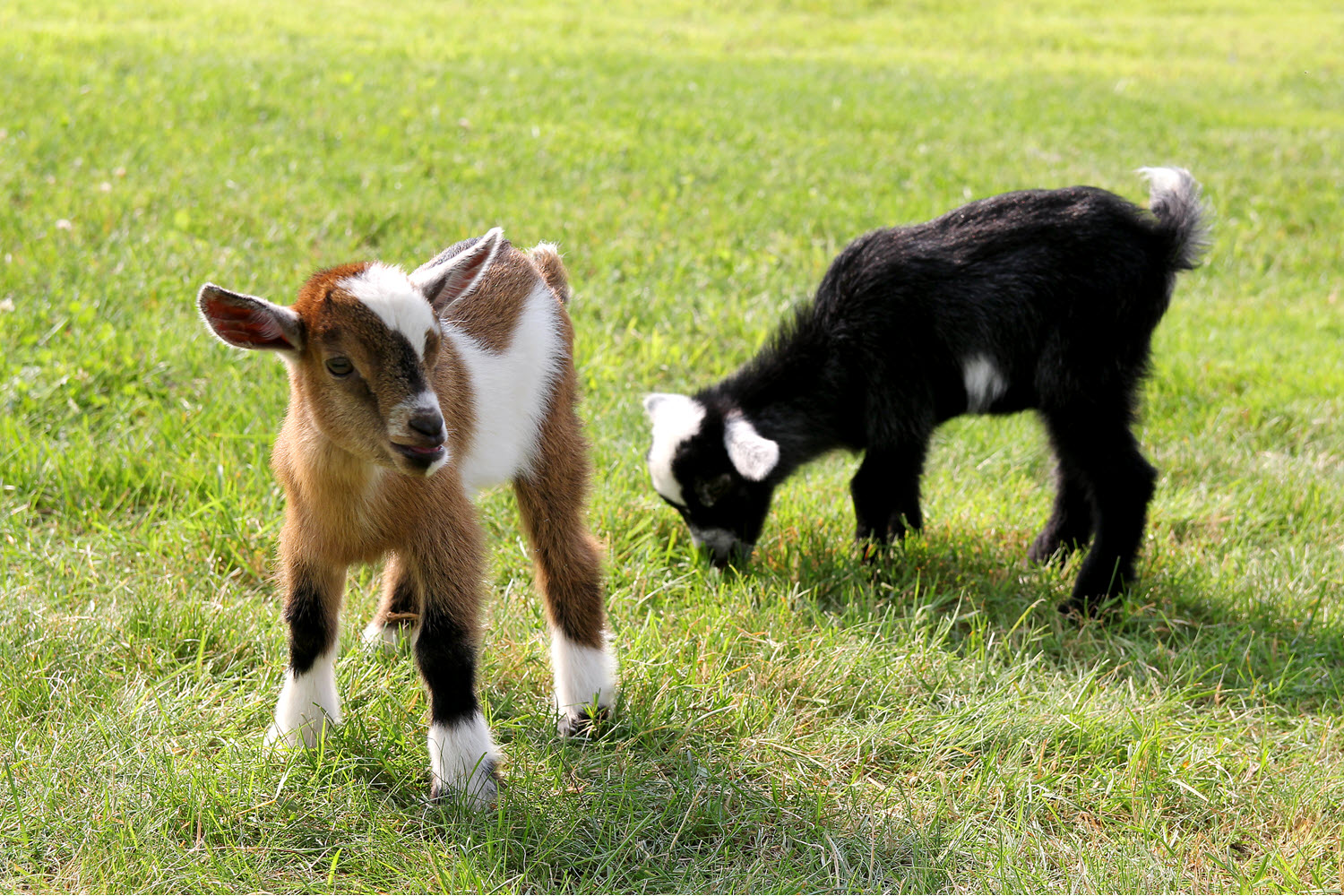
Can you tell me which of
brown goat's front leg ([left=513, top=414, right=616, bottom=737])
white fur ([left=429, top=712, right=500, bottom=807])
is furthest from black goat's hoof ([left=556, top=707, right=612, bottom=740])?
white fur ([left=429, top=712, right=500, bottom=807])

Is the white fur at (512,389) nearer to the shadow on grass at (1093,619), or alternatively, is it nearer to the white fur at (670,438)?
A: the white fur at (670,438)

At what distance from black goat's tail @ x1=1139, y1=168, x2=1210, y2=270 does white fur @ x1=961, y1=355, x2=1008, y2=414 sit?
721 mm

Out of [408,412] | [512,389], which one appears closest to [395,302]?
[408,412]

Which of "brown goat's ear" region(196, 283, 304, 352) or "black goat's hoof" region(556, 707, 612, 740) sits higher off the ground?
"brown goat's ear" region(196, 283, 304, 352)

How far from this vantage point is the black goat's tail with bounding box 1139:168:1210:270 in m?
3.98

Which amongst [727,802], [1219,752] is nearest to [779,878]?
[727,802]

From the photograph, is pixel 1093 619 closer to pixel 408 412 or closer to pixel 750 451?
pixel 750 451

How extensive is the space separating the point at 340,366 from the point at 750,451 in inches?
67.0

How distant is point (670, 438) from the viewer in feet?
13.2

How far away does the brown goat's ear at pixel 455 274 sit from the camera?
2600 millimetres

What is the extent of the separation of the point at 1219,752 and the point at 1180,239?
1.78 m

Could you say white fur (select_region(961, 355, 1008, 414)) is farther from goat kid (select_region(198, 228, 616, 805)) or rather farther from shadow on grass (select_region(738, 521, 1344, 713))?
goat kid (select_region(198, 228, 616, 805))

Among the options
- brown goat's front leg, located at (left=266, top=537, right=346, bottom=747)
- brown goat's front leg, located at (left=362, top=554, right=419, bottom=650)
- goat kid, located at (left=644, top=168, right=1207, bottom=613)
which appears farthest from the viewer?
goat kid, located at (left=644, top=168, right=1207, bottom=613)

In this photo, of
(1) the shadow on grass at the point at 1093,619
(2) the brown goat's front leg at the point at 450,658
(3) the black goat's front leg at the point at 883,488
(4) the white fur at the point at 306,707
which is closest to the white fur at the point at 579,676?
(2) the brown goat's front leg at the point at 450,658
